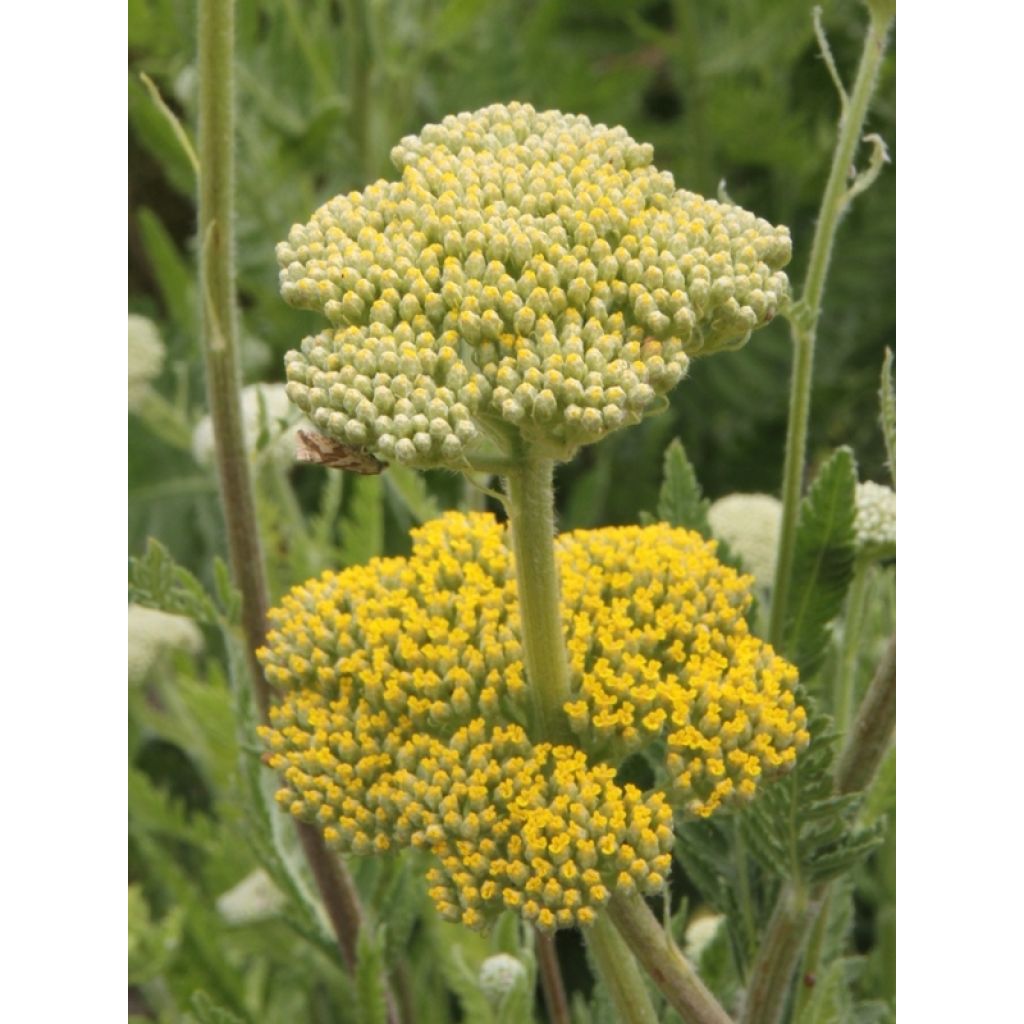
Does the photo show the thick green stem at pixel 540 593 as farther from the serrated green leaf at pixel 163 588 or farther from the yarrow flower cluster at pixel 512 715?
the serrated green leaf at pixel 163 588

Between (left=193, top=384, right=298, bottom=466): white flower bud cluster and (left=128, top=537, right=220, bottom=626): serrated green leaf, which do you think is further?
(left=193, top=384, right=298, bottom=466): white flower bud cluster

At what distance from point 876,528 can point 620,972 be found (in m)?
0.31

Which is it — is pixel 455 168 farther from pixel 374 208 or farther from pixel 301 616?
pixel 301 616

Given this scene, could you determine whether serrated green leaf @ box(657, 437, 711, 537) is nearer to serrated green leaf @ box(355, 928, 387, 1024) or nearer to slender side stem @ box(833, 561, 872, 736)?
slender side stem @ box(833, 561, 872, 736)

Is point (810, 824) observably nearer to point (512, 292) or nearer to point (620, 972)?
point (620, 972)

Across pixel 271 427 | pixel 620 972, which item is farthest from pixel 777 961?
pixel 271 427

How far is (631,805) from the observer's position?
722 mm

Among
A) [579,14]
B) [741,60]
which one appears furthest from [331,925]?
[579,14]

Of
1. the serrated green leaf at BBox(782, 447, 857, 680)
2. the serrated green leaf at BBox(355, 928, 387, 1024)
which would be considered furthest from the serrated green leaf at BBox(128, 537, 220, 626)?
the serrated green leaf at BBox(782, 447, 857, 680)

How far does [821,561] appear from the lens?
34.7 inches

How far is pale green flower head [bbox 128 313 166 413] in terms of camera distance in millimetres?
1358

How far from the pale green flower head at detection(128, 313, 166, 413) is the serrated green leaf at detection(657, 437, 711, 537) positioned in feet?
1.83

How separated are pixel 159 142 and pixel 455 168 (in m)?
0.81

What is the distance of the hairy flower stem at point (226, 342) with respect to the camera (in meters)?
0.86
